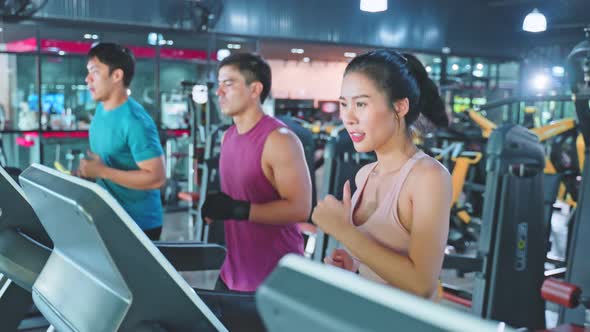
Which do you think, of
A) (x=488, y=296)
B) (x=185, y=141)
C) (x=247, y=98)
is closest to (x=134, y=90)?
(x=185, y=141)

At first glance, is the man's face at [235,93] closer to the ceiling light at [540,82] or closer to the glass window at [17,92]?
the glass window at [17,92]

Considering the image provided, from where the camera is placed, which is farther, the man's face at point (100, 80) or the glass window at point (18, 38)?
the glass window at point (18, 38)

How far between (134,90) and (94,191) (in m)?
8.75

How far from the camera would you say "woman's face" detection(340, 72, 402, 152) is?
4.51 feet

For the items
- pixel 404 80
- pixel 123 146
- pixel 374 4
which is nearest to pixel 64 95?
pixel 374 4

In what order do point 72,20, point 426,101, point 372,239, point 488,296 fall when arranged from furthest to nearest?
point 72,20
point 488,296
point 426,101
point 372,239

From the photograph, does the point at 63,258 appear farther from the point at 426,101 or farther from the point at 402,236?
the point at 426,101

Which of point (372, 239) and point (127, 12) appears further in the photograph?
point (127, 12)

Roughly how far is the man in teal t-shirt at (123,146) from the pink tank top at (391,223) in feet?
4.21

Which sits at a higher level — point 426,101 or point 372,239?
point 426,101

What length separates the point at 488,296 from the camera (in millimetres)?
3738

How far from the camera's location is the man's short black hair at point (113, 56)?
2.61m

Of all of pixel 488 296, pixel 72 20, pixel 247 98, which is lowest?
pixel 488 296

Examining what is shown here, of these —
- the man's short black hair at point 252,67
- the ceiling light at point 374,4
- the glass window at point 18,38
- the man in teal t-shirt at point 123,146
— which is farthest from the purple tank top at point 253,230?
the glass window at point 18,38
